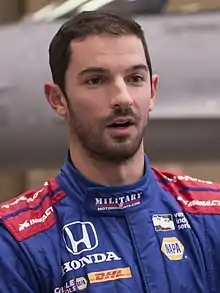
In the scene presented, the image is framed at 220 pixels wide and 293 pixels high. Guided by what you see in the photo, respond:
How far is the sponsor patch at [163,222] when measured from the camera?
1.06 m

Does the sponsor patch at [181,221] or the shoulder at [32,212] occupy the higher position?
the shoulder at [32,212]

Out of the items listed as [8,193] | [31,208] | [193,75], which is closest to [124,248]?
[31,208]

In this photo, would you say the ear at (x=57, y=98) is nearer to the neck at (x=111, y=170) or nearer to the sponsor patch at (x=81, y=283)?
the neck at (x=111, y=170)

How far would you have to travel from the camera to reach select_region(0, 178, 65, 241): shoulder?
3.40 ft

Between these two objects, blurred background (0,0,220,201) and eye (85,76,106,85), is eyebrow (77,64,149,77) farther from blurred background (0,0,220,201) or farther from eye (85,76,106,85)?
blurred background (0,0,220,201)

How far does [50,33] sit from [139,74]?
5.22 feet

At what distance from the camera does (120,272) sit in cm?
102

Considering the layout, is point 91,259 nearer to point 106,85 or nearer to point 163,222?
point 163,222

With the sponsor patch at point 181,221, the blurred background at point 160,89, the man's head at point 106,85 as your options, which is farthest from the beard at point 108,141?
the blurred background at point 160,89

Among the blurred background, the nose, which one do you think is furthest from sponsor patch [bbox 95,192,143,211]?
the blurred background

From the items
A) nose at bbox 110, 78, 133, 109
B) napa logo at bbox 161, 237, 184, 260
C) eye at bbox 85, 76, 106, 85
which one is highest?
eye at bbox 85, 76, 106, 85

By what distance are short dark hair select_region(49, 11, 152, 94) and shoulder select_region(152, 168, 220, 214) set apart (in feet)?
0.54

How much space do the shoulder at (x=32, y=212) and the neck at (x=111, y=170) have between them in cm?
5

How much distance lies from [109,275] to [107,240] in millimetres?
45
